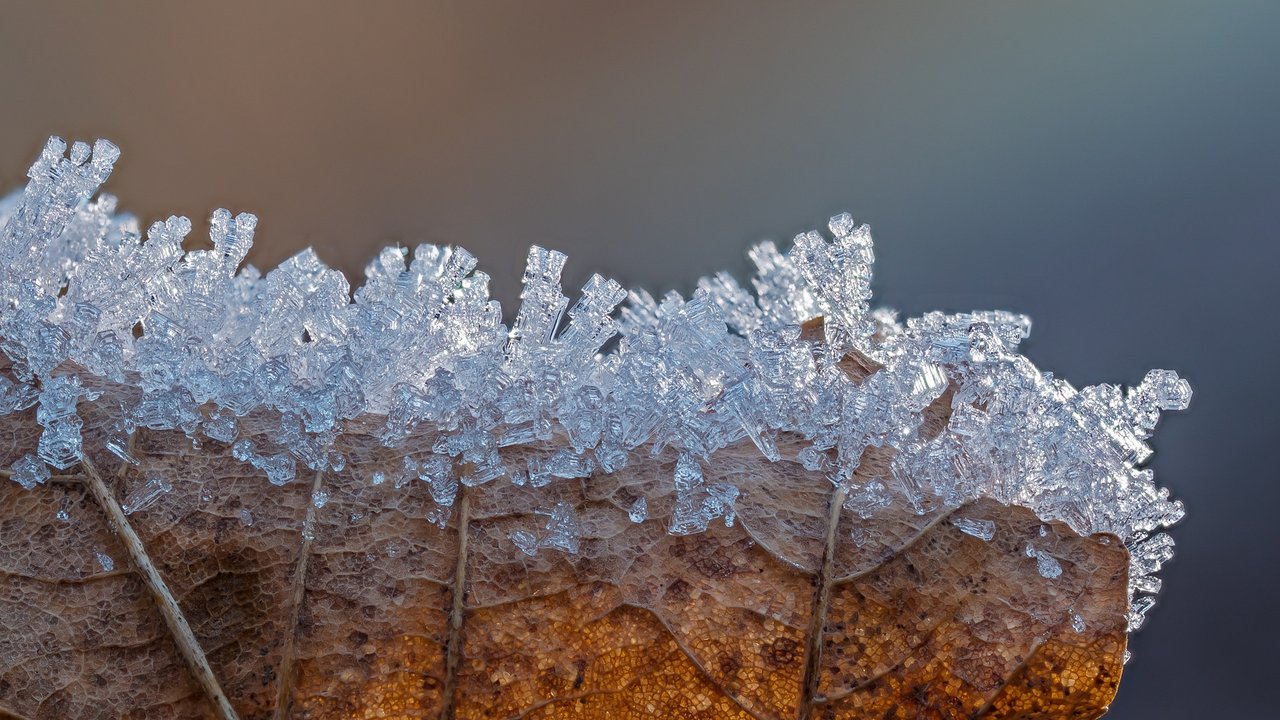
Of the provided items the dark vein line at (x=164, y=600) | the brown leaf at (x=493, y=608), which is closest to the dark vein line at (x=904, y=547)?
the brown leaf at (x=493, y=608)

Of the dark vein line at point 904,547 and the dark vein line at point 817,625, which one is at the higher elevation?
the dark vein line at point 904,547

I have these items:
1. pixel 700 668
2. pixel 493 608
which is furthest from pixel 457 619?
pixel 700 668

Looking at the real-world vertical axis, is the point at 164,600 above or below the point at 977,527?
below

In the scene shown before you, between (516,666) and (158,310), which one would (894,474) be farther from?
(158,310)

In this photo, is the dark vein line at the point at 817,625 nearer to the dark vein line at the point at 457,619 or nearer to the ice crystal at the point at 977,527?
the ice crystal at the point at 977,527

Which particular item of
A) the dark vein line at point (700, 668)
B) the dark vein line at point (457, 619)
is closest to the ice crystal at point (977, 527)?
the dark vein line at point (700, 668)

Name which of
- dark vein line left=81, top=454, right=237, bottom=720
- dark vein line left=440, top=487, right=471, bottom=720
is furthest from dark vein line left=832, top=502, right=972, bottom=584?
dark vein line left=81, top=454, right=237, bottom=720

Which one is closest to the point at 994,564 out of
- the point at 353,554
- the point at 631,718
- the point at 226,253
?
the point at 631,718

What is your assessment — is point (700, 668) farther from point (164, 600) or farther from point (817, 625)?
point (164, 600)
